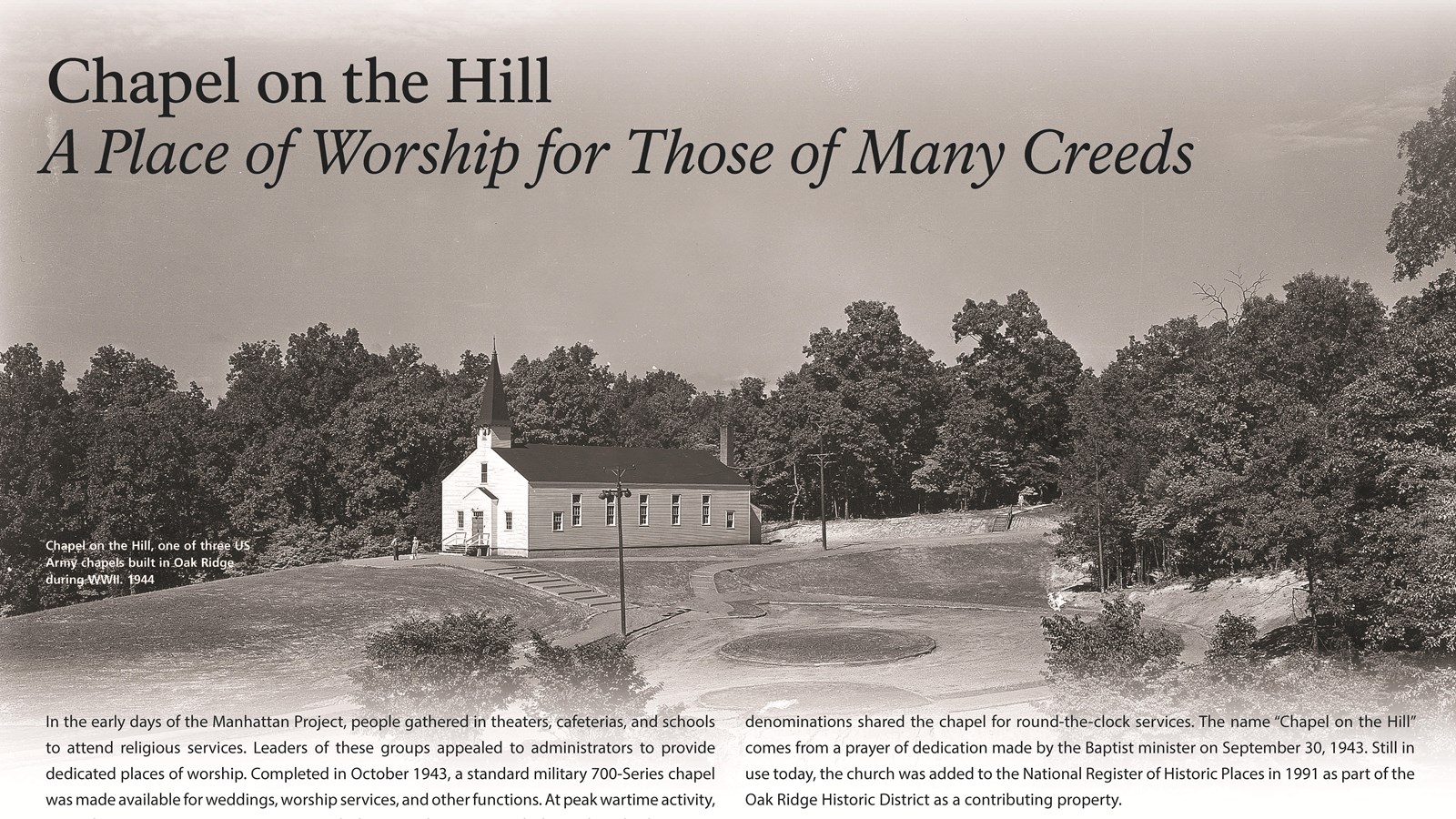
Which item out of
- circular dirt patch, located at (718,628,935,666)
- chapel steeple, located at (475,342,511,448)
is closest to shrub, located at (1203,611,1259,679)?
circular dirt patch, located at (718,628,935,666)

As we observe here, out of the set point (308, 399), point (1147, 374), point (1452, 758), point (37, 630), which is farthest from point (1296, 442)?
point (308, 399)

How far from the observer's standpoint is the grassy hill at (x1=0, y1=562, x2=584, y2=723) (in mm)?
20125

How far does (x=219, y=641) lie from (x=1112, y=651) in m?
19.9

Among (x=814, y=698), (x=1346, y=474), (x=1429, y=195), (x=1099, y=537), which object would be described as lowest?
(x=814, y=698)

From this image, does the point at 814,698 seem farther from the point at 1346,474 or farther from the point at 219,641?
the point at 219,641

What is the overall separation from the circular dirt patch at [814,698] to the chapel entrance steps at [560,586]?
13.6m

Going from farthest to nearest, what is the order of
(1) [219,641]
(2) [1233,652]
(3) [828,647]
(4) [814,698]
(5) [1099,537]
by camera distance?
(5) [1099,537], (3) [828,647], (1) [219,641], (4) [814,698], (2) [1233,652]

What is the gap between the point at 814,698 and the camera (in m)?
19.2

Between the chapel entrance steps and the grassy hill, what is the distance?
44.3 inches

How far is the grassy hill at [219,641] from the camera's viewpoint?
66.0 feet

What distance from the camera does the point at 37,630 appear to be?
2383 centimetres

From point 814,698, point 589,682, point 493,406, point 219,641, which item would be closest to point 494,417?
point 493,406

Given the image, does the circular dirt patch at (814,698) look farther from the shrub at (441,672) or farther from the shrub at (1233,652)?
the shrub at (441,672)

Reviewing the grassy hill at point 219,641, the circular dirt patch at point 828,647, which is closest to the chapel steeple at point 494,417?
the grassy hill at point 219,641
